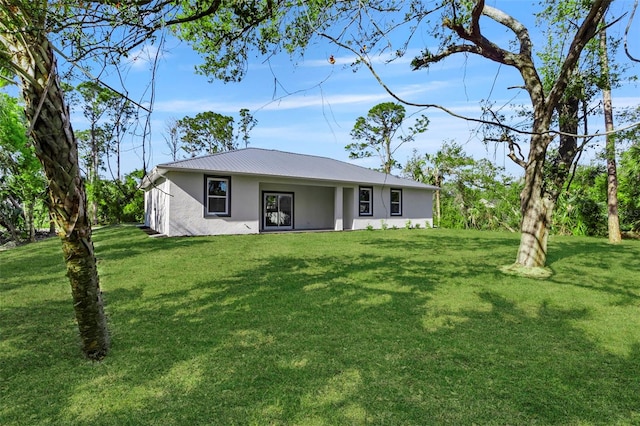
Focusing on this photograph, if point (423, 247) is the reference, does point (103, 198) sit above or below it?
above

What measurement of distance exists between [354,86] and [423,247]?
804cm

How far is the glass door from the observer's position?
52.1 feet

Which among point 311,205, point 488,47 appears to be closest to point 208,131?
point 311,205

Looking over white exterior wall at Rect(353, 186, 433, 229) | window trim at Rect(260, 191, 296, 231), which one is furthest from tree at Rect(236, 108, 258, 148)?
white exterior wall at Rect(353, 186, 433, 229)

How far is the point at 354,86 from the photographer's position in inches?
135

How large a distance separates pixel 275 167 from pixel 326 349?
1241 centimetres

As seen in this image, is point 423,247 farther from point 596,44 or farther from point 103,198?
point 103,198

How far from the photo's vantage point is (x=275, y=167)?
49.1ft

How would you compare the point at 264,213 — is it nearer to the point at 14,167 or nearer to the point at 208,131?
the point at 14,167

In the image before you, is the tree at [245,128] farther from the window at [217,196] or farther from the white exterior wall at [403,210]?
the window at [217,196]

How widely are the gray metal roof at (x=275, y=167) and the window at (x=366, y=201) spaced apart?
64 centimetres

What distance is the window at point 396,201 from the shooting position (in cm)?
1849

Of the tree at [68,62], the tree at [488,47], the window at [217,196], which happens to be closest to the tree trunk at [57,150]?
the tree at [68,62]

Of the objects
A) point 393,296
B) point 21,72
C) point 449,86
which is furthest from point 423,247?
point 21,72
